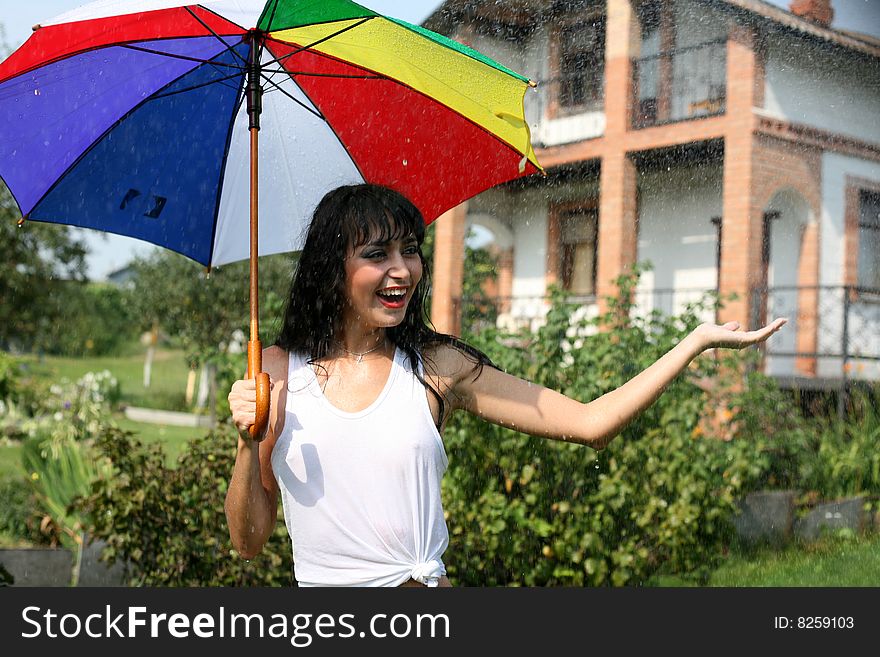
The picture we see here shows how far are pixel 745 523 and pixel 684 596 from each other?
2.28 m

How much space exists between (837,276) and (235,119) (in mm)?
9328

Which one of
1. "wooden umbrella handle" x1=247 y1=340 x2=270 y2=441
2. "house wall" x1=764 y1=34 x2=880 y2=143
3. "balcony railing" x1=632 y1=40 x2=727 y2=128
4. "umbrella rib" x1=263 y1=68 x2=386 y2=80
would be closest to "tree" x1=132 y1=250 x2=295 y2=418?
"balcony railing" x1=632 y1=40 x2=727 y2=128

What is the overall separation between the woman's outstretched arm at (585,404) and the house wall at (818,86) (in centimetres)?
901

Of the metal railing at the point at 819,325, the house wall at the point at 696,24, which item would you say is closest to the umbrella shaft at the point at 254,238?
the metal railing at the point at 819,325

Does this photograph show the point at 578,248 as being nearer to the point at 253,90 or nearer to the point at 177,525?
the point at 177,525

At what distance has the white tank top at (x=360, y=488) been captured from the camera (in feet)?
6.68

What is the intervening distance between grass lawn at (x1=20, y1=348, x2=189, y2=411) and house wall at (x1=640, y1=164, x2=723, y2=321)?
1124cm

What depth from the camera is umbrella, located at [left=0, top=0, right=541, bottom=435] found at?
2.28 metres

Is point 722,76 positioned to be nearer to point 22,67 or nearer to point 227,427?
point 227,427

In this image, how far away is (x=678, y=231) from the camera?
1189cm

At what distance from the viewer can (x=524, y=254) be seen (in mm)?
13820

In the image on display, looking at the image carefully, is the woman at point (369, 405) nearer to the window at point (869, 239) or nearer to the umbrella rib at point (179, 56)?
the umbrella rib at point (179, 56)

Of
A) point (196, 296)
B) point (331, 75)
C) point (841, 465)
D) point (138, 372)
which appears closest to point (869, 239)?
point (841, 465)

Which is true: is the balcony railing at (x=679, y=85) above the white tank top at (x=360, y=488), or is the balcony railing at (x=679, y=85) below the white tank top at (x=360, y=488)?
above
